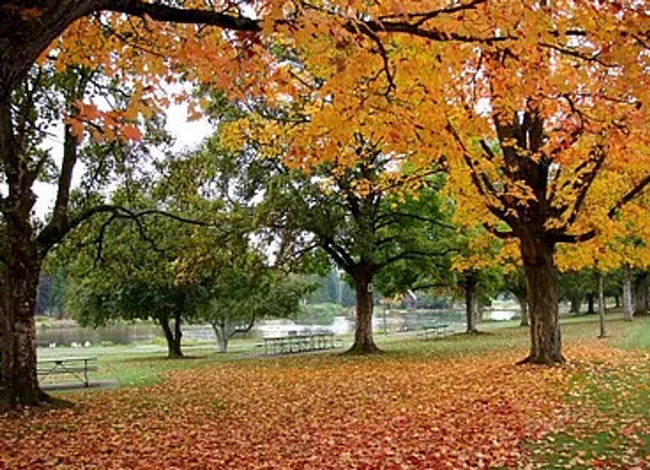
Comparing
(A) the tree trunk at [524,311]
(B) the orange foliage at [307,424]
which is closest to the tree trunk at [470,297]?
(A) the tree trunk at [524,311]

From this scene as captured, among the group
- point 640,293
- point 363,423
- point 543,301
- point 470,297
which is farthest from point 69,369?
point 640,293

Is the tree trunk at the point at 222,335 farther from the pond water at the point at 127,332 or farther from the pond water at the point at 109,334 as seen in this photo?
the pond water at the point at 109,334

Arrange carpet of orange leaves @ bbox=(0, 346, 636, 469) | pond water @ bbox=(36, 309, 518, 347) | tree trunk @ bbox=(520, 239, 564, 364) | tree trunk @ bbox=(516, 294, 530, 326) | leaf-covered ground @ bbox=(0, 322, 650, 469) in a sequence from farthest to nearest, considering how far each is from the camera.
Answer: pond water @ bbox=(36, 309, 518, 347) < tree trunk @ bbox=(516, 294, 530, 326) < tree trunk @ bbox=(520, 239, 564, 364) < carpet of orange leaves @ bbox=(0, 346, 636, 469) < leaf-covered ground @ bbox=(0, 322, 650, 469)

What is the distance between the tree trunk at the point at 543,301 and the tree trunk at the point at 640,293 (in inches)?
1375

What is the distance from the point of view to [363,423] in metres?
8.65

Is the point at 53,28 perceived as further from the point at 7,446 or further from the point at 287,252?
the point at 287,252

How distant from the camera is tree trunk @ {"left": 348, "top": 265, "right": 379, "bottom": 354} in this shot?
23.4m

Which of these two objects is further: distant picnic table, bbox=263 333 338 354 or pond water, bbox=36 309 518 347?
pond water, bbox=36 309 518 347

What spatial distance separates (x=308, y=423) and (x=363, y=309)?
15016 mm

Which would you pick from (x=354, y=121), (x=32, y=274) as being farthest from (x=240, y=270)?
(x=354, y=121)

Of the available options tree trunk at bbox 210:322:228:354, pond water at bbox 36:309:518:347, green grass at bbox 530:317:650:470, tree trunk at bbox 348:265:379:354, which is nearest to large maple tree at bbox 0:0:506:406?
green grass at bbox 530:317:650:470

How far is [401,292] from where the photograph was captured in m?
32.9

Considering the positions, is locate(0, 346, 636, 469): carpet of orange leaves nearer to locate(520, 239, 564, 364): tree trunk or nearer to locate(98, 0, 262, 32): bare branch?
locate(520, 239, 564, 364): tree trunk

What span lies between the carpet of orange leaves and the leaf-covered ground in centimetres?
2
